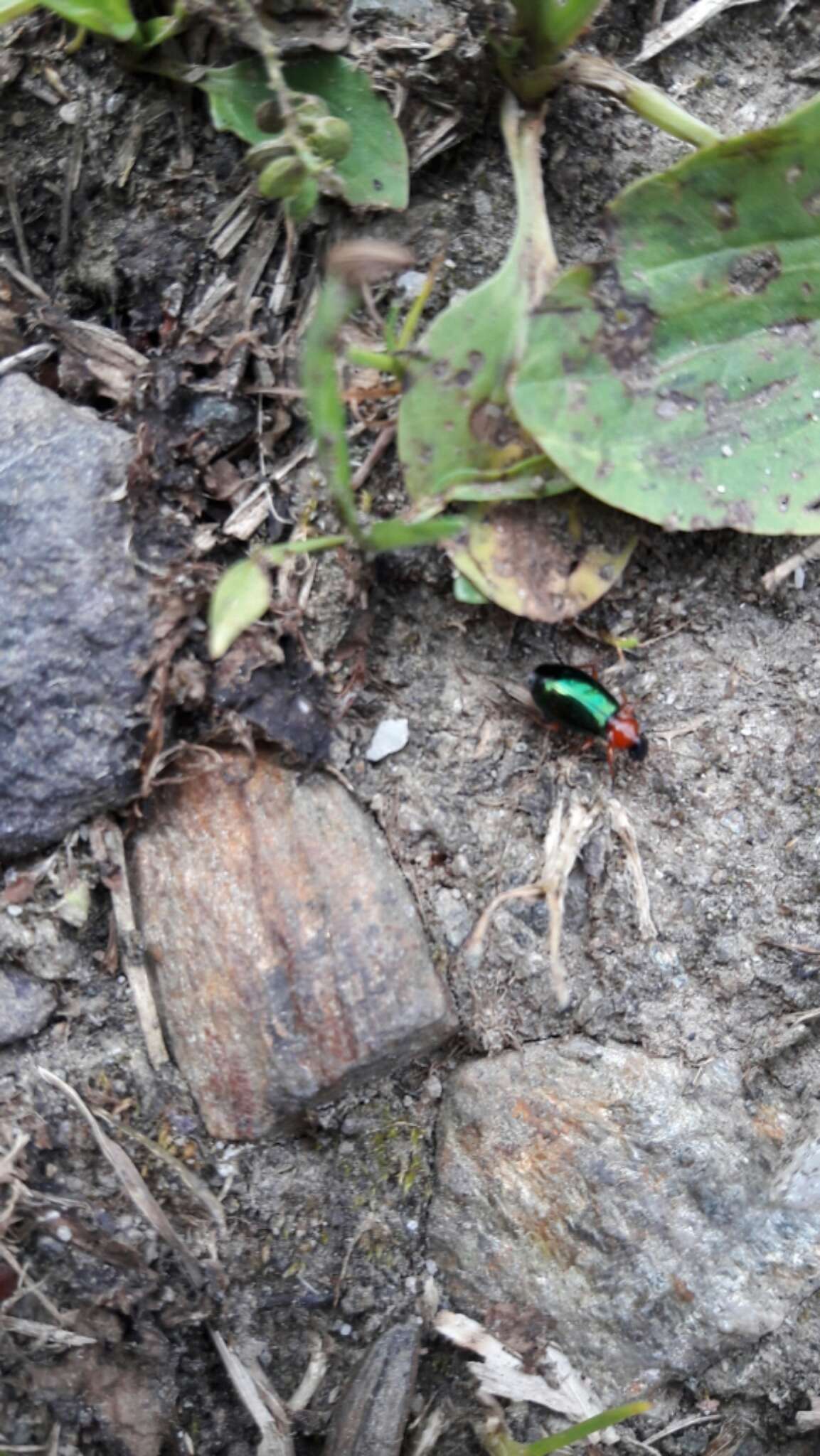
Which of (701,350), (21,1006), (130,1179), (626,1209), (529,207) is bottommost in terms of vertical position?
(626,1209)

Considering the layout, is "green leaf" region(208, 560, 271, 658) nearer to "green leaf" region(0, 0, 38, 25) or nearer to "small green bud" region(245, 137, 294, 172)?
"small green bud" region(245, 137, 294, 172)

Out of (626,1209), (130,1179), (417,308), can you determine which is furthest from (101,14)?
(626,1209)

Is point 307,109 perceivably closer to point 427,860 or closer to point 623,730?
point 623,730

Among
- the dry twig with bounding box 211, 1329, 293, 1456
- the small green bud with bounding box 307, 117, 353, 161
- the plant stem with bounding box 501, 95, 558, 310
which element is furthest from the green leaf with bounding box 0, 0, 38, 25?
the dry twig with bounding box 211, 1329, 293, 1456

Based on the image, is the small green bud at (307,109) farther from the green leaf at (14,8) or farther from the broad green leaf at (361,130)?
the green leaf at (14,8)

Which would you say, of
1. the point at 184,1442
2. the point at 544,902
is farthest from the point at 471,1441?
the point at 544,902

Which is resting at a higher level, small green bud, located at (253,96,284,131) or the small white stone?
small green bud, located at (253,96,284,131)
